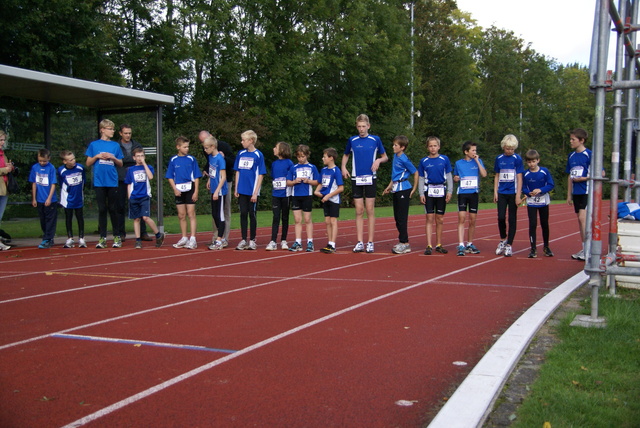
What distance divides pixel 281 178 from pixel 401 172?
2071 mm

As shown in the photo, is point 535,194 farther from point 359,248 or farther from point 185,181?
point 185,181

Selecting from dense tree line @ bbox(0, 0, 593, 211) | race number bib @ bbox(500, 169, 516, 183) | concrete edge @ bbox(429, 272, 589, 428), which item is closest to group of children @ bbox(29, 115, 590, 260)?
race number bib @ bbox(500, 169, 516, 183)

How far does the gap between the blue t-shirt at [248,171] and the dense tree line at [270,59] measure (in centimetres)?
1562

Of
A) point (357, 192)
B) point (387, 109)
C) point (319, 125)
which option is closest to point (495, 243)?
point (357, 192)

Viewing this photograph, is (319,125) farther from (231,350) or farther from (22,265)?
(231,350)

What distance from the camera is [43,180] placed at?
1218cm

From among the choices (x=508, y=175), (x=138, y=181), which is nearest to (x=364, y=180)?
(x=508, y=175)

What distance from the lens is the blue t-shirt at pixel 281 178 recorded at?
11641mm

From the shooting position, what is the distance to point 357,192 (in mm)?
11336

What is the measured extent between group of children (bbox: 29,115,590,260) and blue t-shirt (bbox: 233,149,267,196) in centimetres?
2

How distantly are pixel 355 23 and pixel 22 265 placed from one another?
3382 cm

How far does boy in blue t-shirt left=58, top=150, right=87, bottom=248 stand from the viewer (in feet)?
40.0

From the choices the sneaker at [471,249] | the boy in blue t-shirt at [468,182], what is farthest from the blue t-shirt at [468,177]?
the sneaker at [471,249]

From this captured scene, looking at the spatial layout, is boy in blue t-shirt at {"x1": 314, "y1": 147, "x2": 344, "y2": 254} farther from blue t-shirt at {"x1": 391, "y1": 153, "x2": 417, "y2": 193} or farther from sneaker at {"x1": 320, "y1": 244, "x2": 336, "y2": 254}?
blue t-shirt at {"x1": 391, "y1": 153, "x2": 417, "y2": 193}
